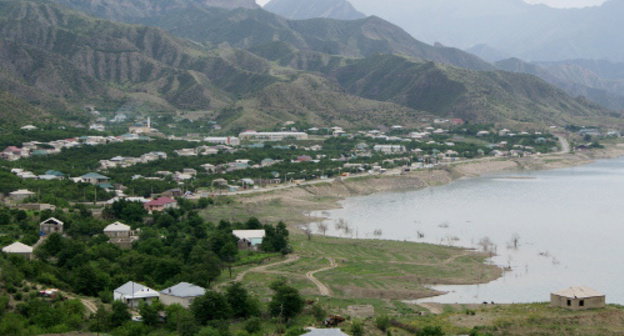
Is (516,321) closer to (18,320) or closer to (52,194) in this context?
(18,320)

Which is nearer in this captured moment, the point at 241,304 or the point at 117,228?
the point at 241,304

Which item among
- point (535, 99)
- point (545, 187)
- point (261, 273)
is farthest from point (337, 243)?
point (535, 99)

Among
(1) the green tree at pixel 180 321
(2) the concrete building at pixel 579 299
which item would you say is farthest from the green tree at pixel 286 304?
(2) the concrete building at pixel 579 299

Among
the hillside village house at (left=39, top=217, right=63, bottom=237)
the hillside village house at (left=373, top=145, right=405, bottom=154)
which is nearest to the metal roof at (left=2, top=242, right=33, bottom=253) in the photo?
the hillside village house at (left=39, top=217, right=63, bottom=237)

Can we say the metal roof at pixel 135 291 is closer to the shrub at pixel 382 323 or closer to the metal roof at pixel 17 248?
the metal roof at pixel 17 248

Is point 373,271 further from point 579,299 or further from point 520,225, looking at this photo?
point 520,225

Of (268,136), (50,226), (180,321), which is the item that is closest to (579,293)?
(180,321)

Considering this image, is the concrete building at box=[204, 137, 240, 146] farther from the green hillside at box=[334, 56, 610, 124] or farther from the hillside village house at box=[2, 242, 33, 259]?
the hillside village house at box=[2, 242, 33, 259]
